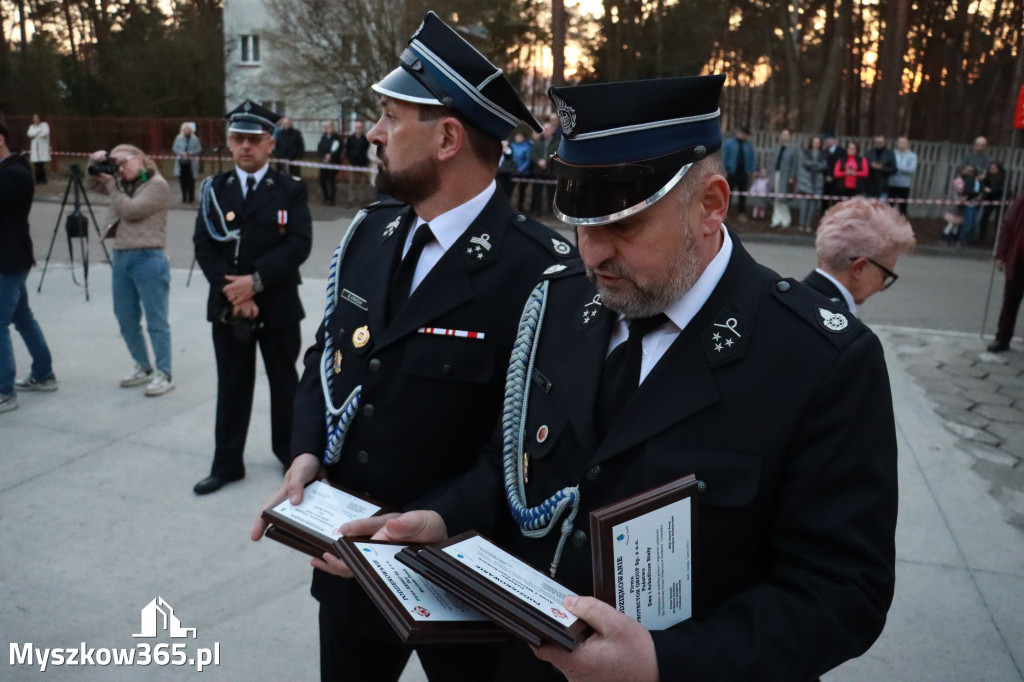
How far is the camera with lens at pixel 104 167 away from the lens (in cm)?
547

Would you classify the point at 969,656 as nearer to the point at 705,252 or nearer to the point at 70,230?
the point at 705,252

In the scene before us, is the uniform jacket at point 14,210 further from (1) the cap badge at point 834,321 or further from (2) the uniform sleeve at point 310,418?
(1) the cap badge at point 834,321

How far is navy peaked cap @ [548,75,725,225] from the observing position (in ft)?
4.83

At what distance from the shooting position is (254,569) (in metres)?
3.76

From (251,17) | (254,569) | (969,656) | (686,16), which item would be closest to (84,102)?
(251,17)

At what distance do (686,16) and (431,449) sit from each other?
Answer: 27949mm

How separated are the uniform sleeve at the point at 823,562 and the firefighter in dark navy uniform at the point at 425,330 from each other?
93cm

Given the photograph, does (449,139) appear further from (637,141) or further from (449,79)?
(637,141)

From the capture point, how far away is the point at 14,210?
18.0 ft

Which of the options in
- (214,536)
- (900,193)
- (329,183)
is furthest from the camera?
(329,183)

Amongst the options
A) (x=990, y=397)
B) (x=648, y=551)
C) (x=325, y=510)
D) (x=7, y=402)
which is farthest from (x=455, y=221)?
(x=990, y=397)

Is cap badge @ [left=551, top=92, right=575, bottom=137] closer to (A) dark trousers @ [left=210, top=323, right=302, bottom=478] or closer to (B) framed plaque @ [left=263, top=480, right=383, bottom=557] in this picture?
(B) framed plaque @ [left=263, top=480, right=383, bottom=557]

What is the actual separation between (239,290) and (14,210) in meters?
2.29

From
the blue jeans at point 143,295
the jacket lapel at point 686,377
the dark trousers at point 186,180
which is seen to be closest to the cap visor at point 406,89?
the jacket lapel at point 686,377
